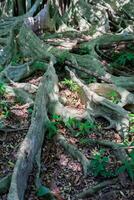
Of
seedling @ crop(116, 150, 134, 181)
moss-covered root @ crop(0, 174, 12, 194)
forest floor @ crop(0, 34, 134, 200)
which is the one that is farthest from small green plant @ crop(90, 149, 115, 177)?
moss-covered root @ crop(0, 174, 12, 194)

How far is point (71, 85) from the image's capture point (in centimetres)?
614

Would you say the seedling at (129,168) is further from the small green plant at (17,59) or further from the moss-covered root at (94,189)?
the small green plant at (17,59)

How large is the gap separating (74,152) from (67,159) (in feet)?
0.38

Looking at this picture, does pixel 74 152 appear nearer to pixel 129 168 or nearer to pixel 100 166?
pixel 100 166

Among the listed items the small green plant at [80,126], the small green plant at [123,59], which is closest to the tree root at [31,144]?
the small green plant at [80,126]

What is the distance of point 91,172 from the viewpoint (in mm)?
4340

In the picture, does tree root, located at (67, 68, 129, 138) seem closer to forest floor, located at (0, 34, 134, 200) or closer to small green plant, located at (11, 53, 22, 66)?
forest floor, located at (0, 34, 134, 200)

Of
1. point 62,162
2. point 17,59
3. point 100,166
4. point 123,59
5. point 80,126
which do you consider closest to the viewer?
point 100,166

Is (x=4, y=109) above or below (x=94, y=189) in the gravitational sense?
above

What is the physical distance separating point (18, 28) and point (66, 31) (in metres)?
1.69

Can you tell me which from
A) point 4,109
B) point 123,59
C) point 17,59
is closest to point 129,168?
point 4,109

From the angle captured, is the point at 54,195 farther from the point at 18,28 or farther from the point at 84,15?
the point at 84,15

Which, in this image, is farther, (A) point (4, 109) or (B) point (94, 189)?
(A) point (4, 109)

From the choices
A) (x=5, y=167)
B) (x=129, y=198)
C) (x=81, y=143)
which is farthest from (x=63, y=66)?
(x=129, y=198)
